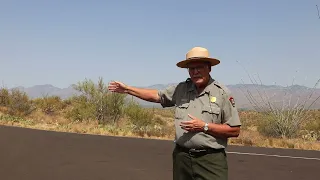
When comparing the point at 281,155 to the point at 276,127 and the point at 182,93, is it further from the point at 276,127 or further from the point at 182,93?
the point at 182,93

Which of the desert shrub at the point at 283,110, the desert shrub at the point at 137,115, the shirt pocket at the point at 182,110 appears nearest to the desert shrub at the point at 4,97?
the desert shrub at the point at 137,115

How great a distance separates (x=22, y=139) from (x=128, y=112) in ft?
39.4

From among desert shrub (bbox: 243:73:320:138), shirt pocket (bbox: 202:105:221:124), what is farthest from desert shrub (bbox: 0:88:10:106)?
shirt pocket (bbox: 202:105:221:124)

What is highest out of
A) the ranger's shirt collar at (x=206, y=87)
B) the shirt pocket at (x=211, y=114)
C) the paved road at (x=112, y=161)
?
the ranger's shirt collar at (x=206, y=87)

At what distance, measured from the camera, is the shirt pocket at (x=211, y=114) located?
348 cm

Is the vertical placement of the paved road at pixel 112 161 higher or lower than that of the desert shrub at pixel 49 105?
lower

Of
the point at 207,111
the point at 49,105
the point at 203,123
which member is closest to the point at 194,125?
the point at 203,123

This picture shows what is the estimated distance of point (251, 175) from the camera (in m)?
8.85

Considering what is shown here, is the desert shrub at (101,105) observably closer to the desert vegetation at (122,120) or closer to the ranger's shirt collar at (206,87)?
the desert vegetation at (122,120)

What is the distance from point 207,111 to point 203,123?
0.17m

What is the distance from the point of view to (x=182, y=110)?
3.62 metres

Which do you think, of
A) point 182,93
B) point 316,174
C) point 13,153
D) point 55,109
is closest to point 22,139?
point 13,153

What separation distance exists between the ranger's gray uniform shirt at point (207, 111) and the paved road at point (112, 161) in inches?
193

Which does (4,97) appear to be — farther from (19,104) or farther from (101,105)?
(101,105)
